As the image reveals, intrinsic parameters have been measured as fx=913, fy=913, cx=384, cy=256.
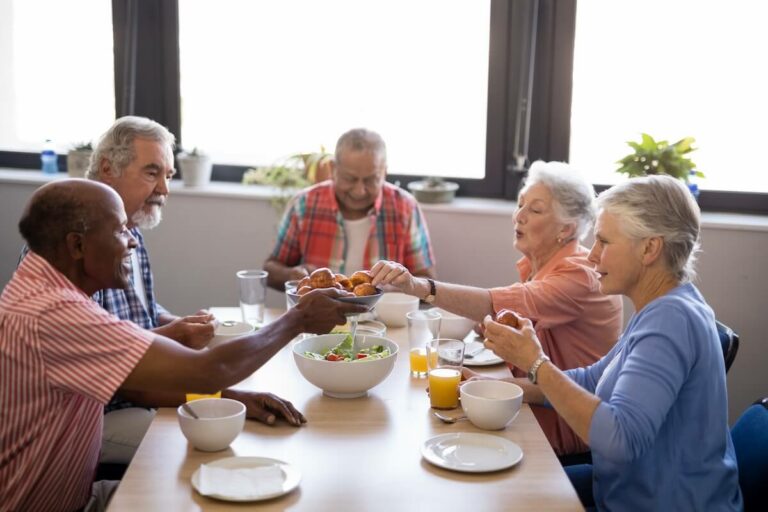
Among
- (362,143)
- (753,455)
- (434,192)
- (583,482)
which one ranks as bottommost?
(583,482)

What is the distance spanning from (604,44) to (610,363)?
2127 mm

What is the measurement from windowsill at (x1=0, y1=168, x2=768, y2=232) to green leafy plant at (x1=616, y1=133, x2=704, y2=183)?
22 cm

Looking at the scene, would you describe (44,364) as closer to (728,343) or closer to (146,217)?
(146,217)

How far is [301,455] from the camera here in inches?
75.2

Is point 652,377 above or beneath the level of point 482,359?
above

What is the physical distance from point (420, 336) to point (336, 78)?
6.60ft

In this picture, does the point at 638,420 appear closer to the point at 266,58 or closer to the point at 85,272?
the point at 85,272

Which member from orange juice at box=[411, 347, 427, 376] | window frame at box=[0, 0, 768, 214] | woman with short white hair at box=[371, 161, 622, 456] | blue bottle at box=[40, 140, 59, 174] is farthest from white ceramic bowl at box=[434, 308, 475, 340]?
blue bottle at box=[40, 140, 59, 174]

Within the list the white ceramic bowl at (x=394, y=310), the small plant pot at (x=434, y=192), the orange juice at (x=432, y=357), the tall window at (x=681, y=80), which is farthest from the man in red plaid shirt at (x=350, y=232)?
the orange juice at (x=432, y=357)

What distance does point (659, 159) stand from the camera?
367 centimetres

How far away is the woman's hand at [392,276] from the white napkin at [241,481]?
0.86 m

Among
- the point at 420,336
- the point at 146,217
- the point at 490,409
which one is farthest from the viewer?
the point at 146,217

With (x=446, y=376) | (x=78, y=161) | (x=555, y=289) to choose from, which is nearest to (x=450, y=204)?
(x=555, y=289)

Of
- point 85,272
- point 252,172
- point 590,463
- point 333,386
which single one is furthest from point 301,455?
point 252,172
